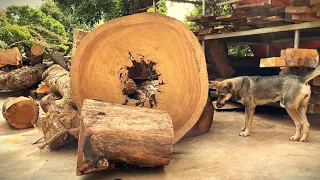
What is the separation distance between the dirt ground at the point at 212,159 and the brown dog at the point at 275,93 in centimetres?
28

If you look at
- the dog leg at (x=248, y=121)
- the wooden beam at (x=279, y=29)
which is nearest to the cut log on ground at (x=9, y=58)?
the wooden beam at (x=279, y=29)

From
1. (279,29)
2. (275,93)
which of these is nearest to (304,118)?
(275,93)

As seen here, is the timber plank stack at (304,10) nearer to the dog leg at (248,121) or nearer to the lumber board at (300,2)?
the lumber board at (300,2)

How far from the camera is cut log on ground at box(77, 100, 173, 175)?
8.75 feet

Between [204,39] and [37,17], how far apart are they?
2123 centimetres

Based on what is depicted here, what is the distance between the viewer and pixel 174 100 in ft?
12.3

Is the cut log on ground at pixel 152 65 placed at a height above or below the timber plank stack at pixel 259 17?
below

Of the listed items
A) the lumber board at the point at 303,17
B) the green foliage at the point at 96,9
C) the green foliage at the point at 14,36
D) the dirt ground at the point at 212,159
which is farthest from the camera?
the green foliage at the point at 14,36

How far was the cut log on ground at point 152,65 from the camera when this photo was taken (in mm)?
3688

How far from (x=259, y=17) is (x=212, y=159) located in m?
3.11

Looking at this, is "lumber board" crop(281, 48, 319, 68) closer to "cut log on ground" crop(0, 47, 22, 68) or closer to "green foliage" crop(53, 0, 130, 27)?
"cut log on ground" crop(0, 47, 22, 68)

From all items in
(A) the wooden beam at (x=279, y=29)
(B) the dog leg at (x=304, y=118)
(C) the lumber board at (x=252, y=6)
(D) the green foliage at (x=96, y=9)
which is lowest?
(B) the dog leg at (x=304, y=118)

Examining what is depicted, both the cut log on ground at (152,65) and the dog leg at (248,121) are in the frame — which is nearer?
the cut log on ground at (152,65)

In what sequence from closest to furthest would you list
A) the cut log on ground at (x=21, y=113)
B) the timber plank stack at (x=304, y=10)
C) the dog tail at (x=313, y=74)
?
1. the dog tail at (x=313, y=74)
2. the timber plank stack at (x=304, y=10)
3. the cut log on ground at (x=21, y=113)
